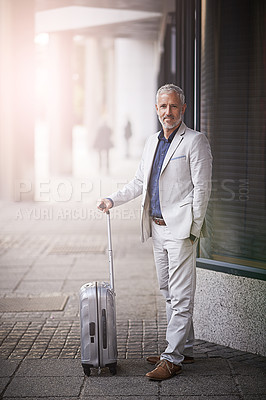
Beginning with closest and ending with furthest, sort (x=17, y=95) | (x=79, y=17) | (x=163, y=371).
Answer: (x=163, y=371)
(x=17, y=95)
(x=79, y=17)

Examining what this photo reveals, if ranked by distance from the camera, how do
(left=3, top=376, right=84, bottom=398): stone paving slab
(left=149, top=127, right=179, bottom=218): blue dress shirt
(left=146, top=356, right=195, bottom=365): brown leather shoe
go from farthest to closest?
(left=146, top=356, right=195, bottom=365): brown leather shoe, (left=149, top=127, right=179, bottom=218): blue dress shirt, (left=3, top=376, right=84, bottom=398): stone paving slab

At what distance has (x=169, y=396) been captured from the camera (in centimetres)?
436

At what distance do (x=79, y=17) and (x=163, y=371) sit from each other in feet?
53.1

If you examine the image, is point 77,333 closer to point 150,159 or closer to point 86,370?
point 86,370

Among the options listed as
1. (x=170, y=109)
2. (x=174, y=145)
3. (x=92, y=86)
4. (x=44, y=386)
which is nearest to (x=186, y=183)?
(x=174, y=145)

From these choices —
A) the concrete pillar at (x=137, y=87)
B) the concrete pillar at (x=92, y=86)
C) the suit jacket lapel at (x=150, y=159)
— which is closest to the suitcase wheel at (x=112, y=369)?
the suit jacket lapel at (x=150, y=159)

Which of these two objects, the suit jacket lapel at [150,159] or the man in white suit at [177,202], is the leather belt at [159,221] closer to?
the man in white suit at [177,202]

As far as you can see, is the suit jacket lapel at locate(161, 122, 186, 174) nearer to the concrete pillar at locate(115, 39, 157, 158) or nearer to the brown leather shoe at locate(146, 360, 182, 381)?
the brown leather shoe at locate(146, 360, 182, 381)

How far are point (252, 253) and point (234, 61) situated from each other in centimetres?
162

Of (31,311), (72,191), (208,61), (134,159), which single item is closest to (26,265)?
(31,311)

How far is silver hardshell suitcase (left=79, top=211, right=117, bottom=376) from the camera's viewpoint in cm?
472

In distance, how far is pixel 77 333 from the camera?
19.1 feet

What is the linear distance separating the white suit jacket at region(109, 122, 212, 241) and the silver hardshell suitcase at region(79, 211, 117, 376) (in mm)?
699

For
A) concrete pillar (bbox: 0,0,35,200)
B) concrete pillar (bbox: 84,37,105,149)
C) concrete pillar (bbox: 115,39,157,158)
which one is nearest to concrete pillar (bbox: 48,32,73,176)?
concrete pillar (bbox: 0,0,35,200)
